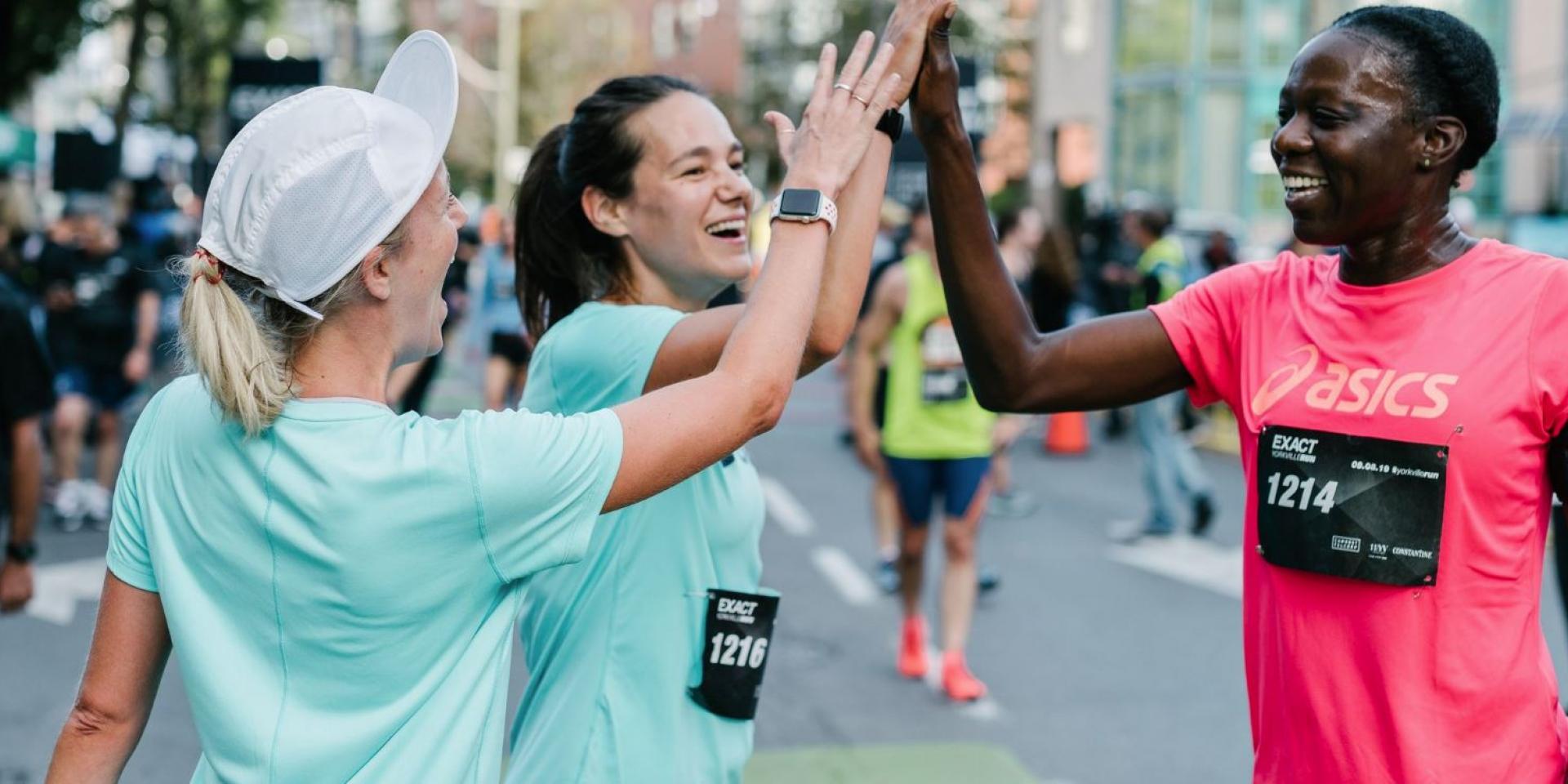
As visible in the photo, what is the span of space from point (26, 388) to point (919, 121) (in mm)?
4051

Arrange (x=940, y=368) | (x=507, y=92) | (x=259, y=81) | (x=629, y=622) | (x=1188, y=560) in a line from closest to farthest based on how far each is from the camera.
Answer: (x=629, y=622) → (x=940, y=368) → (x=1188, y=560) → (x=259, y=81) → (x=507, y=92)

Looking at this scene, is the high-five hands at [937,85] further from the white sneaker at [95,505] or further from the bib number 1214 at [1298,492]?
the white sneaker at [95,505]

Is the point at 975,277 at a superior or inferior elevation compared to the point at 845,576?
superior

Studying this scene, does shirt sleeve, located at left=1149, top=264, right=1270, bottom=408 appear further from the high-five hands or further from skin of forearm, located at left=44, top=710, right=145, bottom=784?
skin of forearm, located at left=44, top=710, right=145, bottom=784

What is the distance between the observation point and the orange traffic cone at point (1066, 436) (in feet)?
46.9

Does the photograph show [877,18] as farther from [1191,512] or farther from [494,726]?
[494,726]

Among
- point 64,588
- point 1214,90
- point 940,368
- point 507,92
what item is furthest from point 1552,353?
point 507,92

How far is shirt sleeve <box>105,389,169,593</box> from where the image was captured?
2008mm

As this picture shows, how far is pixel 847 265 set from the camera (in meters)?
2.29

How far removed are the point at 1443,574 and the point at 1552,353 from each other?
34cm

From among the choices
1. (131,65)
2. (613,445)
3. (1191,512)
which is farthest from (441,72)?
(131,65)

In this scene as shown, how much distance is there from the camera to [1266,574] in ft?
7.79

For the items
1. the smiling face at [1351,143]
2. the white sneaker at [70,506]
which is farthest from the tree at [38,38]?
the smiling face at [1351,143]

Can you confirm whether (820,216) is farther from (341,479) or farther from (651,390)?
(341,479)
